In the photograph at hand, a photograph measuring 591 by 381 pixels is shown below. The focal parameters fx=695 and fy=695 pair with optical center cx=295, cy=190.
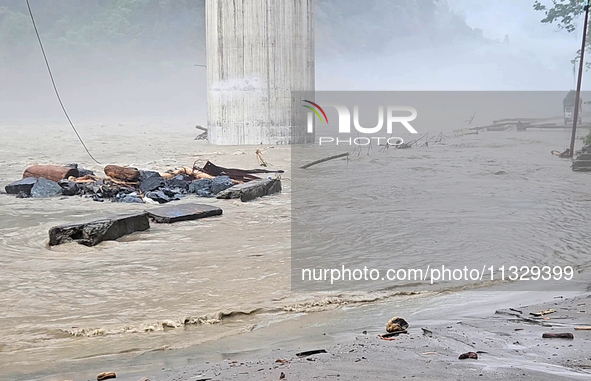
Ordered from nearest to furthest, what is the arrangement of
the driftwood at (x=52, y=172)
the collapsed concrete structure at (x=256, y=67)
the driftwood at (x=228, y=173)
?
the driftwood at (x=52, y=172), the driftwood at (x=228, y=173), the collapsed concrete structure at (x=256, y=67)

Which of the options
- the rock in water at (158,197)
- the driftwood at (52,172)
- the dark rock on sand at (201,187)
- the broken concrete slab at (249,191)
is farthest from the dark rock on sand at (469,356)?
the driftwood at (52,172)

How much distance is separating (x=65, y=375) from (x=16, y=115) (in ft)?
133

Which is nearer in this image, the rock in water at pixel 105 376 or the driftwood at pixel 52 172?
the rock in water at pixel 105 376

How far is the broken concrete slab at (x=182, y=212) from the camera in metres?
8.66

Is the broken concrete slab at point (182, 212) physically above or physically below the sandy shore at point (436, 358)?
below

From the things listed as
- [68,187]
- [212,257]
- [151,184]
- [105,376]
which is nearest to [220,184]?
[151,184]

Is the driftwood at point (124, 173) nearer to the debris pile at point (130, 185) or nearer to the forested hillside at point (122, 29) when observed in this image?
the debris pile at point (130, 185)

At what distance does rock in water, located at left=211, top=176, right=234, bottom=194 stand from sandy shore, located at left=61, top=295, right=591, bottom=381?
7.39m

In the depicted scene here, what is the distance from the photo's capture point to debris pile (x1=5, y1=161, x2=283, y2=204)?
1064 cm

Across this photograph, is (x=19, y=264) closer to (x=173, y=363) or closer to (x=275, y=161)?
(x=173, y=363)

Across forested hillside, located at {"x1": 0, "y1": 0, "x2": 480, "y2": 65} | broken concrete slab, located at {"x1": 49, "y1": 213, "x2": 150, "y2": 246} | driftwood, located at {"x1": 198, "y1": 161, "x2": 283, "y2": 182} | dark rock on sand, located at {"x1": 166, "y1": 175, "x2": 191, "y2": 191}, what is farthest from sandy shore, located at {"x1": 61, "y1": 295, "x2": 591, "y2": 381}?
forested hillside, located at {"x1": 0, "y1": 0, "x2": 480, "y2": 65}

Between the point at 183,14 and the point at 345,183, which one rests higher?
the point at 183,14

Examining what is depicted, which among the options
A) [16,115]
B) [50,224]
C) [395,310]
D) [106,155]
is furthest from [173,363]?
[16,115]

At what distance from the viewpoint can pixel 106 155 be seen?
1844 centimetres
